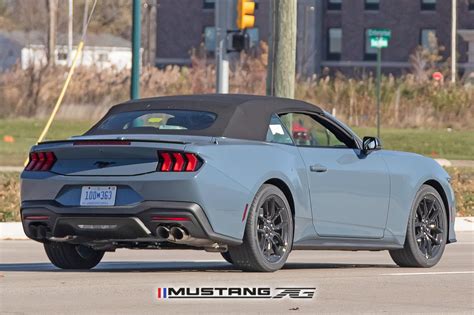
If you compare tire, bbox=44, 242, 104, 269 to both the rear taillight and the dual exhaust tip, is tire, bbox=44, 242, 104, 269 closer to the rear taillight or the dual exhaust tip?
the dual exhaust tip

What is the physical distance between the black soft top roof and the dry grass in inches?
1370

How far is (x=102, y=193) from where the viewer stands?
37.0 ft

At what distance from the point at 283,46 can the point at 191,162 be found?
1088 cm

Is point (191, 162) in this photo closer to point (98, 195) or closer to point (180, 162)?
point (180, 162)

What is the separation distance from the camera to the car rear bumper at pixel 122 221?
438 inches

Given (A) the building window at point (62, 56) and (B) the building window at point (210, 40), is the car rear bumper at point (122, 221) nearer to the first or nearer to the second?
(B) the building window at point (210, 40)

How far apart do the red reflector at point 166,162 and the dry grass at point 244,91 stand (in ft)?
119

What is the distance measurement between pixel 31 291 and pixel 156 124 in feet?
8.27

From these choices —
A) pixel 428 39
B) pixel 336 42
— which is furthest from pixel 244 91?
pixel 336 42

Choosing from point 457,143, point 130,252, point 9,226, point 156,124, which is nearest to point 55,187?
point 156,124

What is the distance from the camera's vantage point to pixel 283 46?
860 inches

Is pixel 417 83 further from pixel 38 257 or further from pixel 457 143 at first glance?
pixel 38 257

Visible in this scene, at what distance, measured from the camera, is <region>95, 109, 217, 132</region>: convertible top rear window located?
477 inches

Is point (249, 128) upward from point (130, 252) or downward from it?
upward
